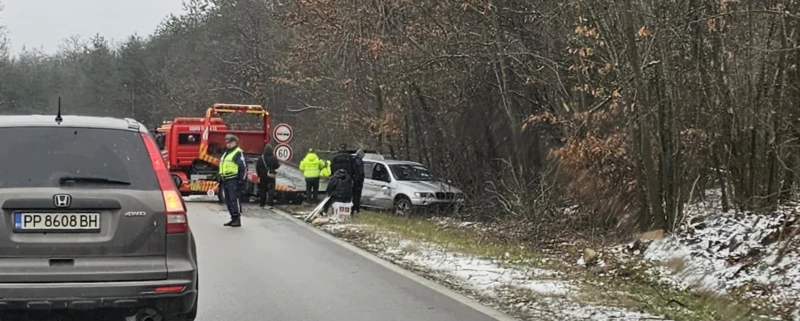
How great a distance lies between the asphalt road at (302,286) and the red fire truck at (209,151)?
28.0ft

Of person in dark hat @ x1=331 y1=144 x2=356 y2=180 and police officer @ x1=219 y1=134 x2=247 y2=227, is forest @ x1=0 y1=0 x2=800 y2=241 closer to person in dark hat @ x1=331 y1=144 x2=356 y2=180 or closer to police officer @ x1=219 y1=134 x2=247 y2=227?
person in dark hat @ x1=331 y1=144 x2=356 y2=180

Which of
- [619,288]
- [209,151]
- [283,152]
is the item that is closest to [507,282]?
[619,288]

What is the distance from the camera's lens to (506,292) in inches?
385

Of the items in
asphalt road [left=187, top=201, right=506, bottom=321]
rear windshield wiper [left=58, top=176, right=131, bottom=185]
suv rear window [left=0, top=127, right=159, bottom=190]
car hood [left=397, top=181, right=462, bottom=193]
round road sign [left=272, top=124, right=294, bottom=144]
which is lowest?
asphalt road [left=187, top=201, right=506, bottom=321]

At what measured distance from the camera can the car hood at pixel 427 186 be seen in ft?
71.9

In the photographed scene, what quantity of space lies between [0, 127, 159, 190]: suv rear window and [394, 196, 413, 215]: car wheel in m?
15.7

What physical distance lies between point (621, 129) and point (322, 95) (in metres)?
24.6

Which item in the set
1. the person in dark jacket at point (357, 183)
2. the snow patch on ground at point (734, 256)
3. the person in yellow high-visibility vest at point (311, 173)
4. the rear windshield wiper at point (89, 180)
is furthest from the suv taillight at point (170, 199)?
the person in yellow high-visibility vest at point (311, 173)

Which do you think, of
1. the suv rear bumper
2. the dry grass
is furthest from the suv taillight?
the dry grass

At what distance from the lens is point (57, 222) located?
570 centimetres

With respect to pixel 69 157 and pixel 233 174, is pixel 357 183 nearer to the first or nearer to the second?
pixel 233 174

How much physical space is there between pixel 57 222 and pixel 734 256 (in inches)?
310

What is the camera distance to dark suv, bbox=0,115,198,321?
5.61 meters

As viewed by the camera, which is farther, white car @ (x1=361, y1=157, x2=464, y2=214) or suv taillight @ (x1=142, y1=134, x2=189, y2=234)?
white car @ (x1=361, y1=157, x2=464, y2=214)
